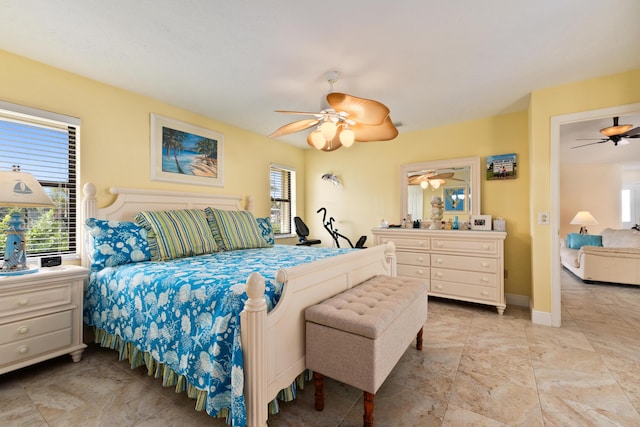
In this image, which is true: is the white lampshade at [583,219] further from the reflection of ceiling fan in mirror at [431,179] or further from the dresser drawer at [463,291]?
the dresser drawer at [463,291]

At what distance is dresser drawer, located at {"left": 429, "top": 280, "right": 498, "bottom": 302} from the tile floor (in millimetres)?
578

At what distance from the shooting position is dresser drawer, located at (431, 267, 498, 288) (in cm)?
315

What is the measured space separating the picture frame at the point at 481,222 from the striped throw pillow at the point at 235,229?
8.55ft

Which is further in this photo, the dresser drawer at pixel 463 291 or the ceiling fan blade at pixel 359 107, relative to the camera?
the dresser drawer at pixel 463 291

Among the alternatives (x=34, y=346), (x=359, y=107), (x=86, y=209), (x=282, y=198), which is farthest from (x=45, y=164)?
(x=282, y=198)

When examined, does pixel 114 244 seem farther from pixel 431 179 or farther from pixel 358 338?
pixel 431 179

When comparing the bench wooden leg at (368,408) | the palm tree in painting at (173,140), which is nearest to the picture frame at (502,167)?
the bench wooden leg at (368,408)

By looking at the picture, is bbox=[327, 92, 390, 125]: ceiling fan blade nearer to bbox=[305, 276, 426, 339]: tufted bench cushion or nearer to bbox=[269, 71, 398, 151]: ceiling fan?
bbox=[269, 71, 398, 151]: ceiling fan

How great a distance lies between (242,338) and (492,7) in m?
2.35

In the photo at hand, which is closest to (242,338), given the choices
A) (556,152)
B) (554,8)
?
(554,8)

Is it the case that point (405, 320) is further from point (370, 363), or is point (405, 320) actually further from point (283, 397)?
point (283, 397)

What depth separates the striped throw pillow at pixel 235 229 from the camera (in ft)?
9.74

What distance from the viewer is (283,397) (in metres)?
1.59

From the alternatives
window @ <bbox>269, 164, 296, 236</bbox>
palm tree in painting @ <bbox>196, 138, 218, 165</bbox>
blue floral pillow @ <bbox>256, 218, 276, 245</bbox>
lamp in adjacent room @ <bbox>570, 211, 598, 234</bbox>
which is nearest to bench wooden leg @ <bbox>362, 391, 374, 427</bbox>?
blue floral pillow @ <bbox>256, 218, 276, 245</bbox>
